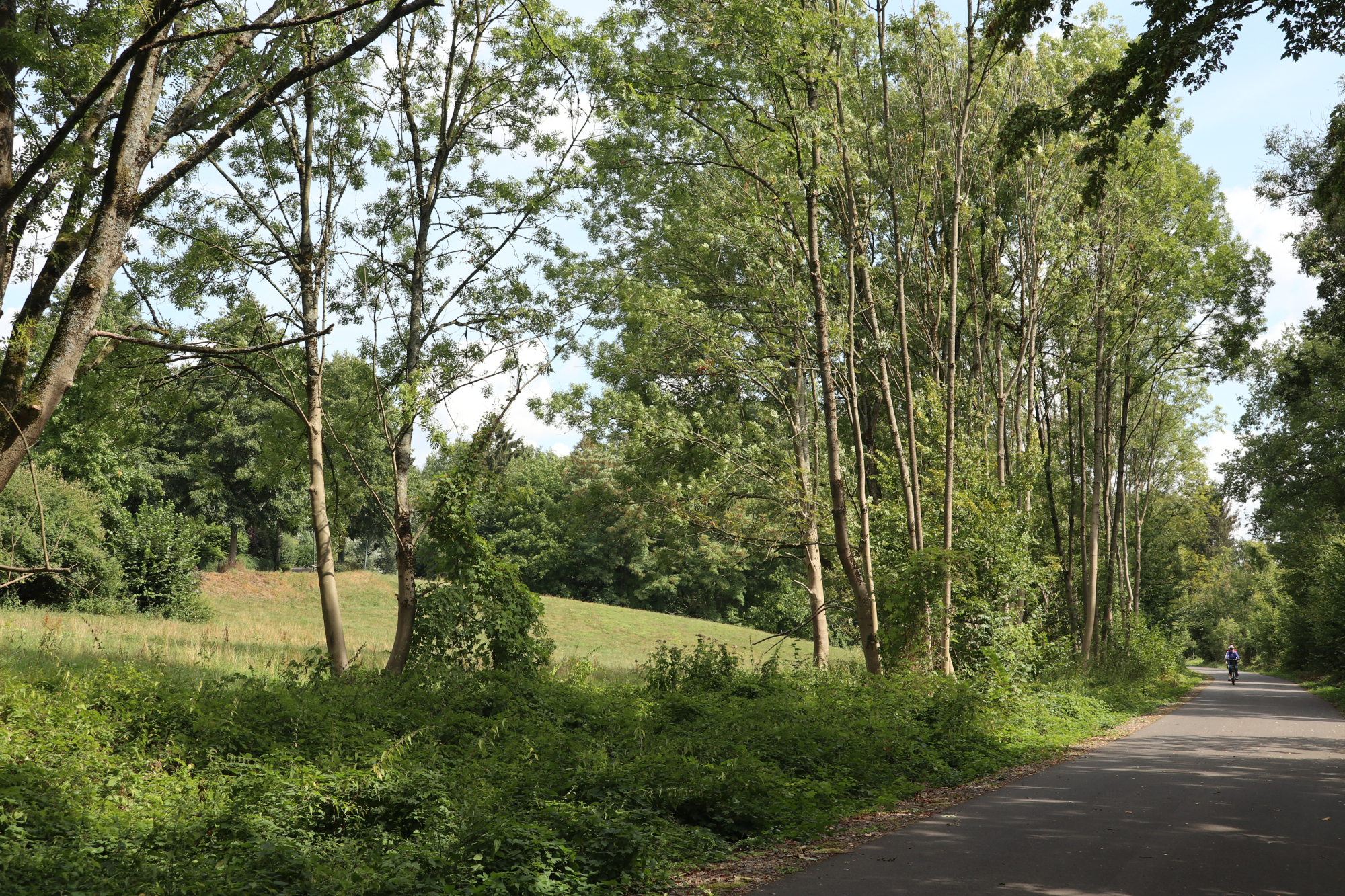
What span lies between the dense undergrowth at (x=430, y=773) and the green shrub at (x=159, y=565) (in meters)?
18.9

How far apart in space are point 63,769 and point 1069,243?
21219mm

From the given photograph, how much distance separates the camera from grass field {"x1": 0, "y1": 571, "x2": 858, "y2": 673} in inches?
610

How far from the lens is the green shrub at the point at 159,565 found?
94.4 feet

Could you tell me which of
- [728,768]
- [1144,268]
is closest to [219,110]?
[728,768]

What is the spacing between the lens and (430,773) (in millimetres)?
7059

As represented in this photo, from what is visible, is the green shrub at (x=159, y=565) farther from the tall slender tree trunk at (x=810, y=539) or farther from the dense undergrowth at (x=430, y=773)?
the tall slender tree trunk at (x=810, y=539)

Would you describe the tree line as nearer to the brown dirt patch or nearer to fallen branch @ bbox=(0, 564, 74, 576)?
fallen branch @ bbox=(0, 564, 74, 576)

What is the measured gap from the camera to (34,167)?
18.2ft

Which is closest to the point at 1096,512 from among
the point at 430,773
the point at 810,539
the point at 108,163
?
the point at 810,539

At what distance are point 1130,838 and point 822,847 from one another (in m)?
2.45

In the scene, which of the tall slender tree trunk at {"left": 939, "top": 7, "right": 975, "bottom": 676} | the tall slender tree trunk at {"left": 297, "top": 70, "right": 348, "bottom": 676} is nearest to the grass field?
the tall slender tree trunk at {"left": 297, "top": 70, "right": 348, "bottom": 676}

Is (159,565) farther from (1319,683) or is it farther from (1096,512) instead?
(1319,683)

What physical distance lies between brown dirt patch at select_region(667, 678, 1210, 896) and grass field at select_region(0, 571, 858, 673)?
800cm

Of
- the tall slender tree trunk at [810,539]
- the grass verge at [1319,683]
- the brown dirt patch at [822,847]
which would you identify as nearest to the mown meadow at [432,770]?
the brown dirt patch at [822,847]
